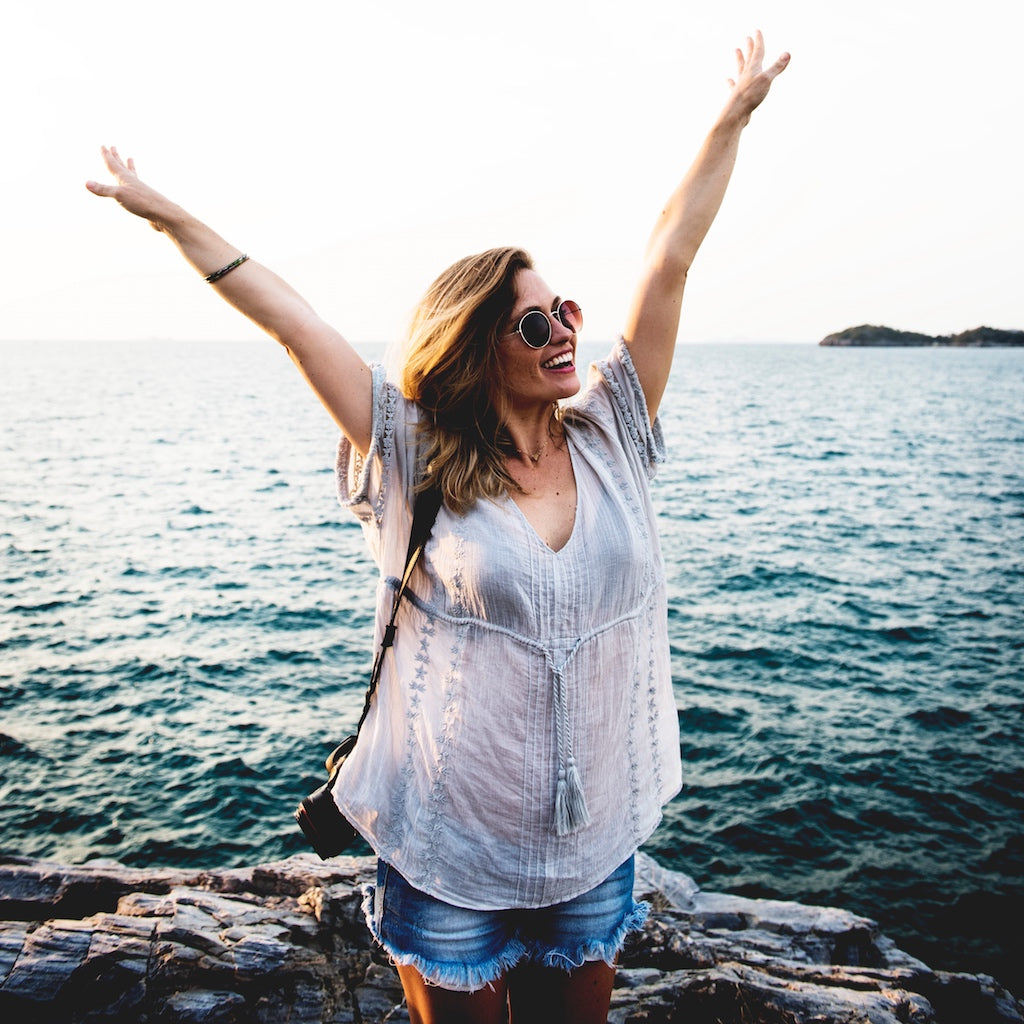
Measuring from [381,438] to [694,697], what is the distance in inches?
404

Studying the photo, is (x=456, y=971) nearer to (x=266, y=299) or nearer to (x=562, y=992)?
(x=562, y=992)

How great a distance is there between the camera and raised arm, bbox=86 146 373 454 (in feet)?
7.27

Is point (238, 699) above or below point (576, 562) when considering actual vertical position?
below

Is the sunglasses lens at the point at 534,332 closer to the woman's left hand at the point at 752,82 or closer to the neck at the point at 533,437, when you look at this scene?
the neck at the point at 533,437

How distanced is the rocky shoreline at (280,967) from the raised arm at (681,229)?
2888 mm

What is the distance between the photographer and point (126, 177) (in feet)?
7.45

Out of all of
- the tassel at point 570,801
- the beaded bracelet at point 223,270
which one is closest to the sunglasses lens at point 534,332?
the beaded bracelet at point 223,270

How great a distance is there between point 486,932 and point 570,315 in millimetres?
1794

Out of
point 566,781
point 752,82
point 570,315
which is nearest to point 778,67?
point 752,82

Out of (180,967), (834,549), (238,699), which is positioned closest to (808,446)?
(834,549)

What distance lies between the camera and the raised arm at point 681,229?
2.46 m

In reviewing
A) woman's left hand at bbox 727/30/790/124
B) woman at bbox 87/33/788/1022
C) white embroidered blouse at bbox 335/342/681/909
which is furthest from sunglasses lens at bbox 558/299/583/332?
woman's left hand at bbox 727/30/790/124

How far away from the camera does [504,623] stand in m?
2.17

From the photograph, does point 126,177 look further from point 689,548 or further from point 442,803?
point 689,548
